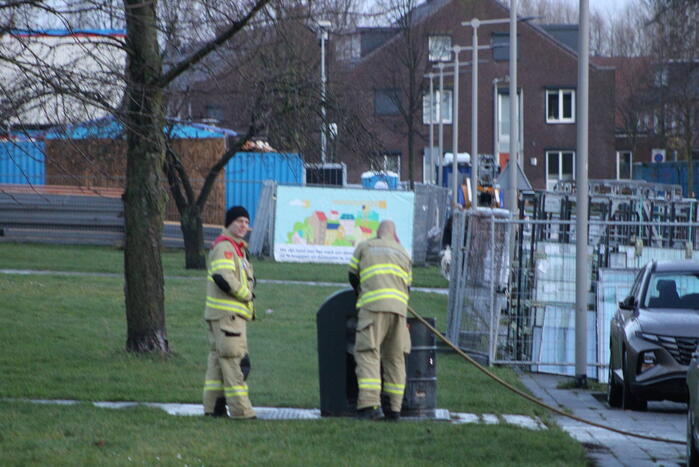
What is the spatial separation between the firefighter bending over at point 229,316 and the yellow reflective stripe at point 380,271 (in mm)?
1025

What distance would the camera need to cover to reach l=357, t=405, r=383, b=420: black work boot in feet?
33.4

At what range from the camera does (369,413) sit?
10180 millimetres

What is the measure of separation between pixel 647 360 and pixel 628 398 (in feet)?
1.86

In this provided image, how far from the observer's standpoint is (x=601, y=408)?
494 inches

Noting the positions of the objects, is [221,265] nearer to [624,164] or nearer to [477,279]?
[477,279]

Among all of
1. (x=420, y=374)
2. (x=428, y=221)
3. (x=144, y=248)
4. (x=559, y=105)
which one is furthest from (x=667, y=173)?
(x=420, y=374)

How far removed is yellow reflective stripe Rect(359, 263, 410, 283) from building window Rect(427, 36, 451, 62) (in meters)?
43.0

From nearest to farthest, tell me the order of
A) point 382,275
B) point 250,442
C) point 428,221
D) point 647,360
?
point 250,442 → point 382,275 → point 647,360 → point 428,221

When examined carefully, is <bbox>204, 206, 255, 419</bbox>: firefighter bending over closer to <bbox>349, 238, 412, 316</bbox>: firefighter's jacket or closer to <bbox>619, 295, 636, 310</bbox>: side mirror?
A: <bbox>349, 238, 412, 316</bbox>: firefighter's jacket

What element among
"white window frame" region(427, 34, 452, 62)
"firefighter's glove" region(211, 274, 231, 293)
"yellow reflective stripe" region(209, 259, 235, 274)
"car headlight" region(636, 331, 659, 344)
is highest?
"white window frame" region(427, 34, 452, 62)

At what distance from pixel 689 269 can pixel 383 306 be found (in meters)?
4.06

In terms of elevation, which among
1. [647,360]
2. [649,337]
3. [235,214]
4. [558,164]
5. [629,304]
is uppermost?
[558,164]

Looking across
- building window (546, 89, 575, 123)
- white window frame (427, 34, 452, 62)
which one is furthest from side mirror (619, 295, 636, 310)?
building window (546, 89, 575, 123)

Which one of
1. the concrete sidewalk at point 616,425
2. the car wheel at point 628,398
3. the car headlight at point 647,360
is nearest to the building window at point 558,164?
the concrete sidewalk at point 616,425
